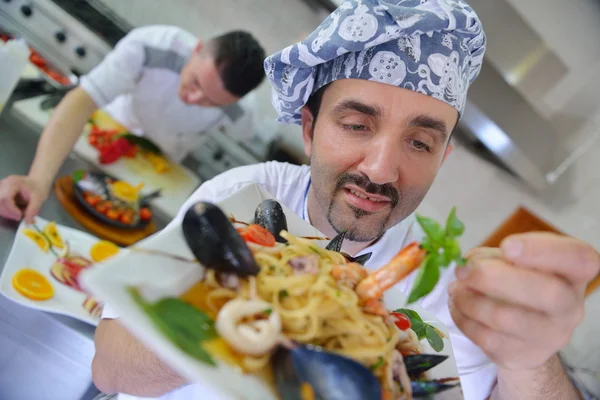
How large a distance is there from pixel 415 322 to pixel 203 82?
1846 millimetres

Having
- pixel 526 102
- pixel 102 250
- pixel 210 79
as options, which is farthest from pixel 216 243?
pixel 526 102

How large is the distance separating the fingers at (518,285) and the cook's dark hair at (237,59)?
1817 mm

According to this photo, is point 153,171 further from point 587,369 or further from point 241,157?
point 587,369

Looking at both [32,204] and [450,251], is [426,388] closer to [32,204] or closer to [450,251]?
[450,251]

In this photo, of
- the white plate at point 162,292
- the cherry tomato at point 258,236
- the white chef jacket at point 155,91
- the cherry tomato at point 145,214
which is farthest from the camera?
the white chef jacket at point 155,91

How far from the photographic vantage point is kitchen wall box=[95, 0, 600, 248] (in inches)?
110

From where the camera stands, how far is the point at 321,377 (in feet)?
1.52

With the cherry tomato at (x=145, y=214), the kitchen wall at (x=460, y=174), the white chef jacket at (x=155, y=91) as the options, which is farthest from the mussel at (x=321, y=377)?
the kitchen wall at (x=460, y=174)

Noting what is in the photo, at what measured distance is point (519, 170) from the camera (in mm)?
2334

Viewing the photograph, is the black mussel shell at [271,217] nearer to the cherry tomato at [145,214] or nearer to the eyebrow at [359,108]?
the eyebrow at [359,108]

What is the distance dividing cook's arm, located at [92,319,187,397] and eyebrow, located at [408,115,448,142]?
0.87 m

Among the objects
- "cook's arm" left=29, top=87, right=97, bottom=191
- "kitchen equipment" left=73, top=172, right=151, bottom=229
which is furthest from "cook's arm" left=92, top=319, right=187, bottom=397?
"cook's arm" left=29, top=87, right=97, bottom=191

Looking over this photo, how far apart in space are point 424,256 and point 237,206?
15.8 inches

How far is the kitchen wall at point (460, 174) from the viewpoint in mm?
2783
